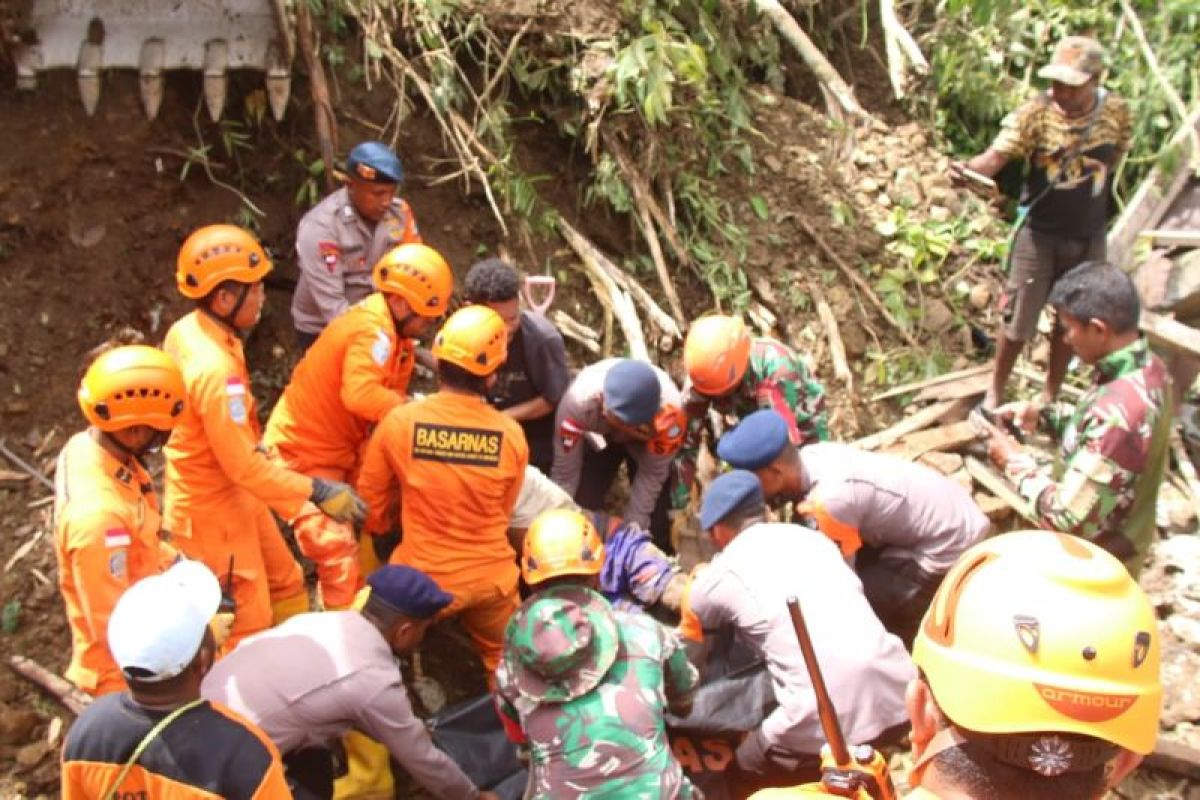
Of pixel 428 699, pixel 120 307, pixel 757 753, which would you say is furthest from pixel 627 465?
pixel 120 307

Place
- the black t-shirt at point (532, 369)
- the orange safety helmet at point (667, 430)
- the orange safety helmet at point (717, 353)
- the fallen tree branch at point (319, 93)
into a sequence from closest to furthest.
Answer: the orange safety helmet at point (717, 353), the orange safety helmet at point (667, 430), the black t-shirt at point (532, 369), the fallen tree branch at point (319, 93)

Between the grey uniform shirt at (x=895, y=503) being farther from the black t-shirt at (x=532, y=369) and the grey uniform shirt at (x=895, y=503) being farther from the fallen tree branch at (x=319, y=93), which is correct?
the fallen tree branch at (x=319, y=93)

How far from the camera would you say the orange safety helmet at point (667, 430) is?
495 centimetres

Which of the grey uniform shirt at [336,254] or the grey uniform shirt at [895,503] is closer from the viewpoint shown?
the grey uniform shirt at [895,503]

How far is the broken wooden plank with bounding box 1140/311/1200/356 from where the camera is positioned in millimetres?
6465

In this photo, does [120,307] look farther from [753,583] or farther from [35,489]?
[753,583]

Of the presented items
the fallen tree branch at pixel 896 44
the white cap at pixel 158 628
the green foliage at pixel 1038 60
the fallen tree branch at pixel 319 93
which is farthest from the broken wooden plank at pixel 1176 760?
the fallen tree branch at pixel 319 93

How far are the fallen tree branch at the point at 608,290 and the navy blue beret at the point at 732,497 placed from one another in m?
1.94

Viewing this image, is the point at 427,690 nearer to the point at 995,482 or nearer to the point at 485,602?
the point at 485,602

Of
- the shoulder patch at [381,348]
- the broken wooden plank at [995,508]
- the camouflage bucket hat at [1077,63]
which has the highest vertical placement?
the camouflage bucket hat at [1077,63]

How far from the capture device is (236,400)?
4031mm

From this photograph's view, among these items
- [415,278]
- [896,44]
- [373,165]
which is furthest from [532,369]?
[896,44]

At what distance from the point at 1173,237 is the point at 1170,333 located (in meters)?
0.96

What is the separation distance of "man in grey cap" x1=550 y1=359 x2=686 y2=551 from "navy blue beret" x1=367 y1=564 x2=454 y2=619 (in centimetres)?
132
